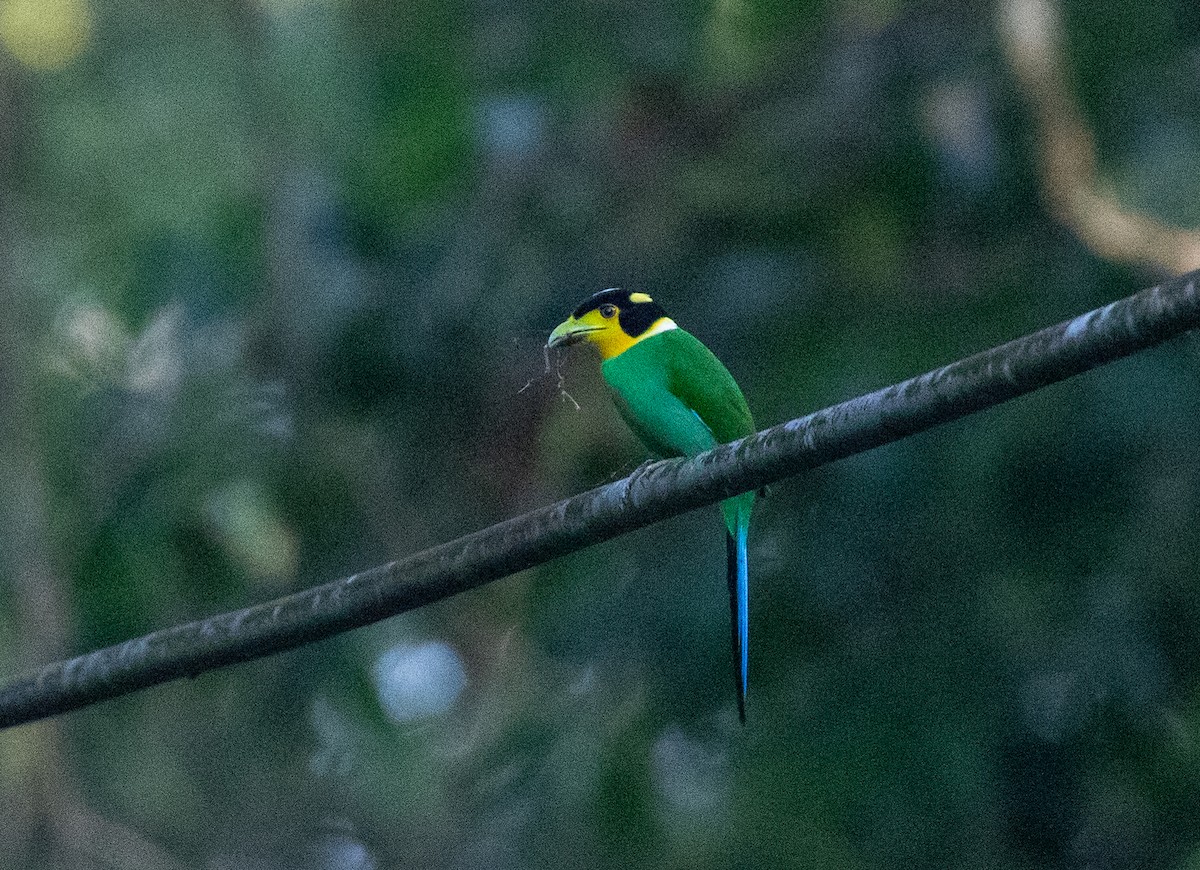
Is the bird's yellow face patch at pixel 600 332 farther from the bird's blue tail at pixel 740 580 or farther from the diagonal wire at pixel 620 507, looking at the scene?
the diagonal wire at pixel 620 507

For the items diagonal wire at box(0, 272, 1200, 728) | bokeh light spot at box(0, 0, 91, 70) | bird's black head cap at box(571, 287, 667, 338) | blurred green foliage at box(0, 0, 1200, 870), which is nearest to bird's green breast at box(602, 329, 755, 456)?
bird's black head cap at box(571, 287, 667, 338)

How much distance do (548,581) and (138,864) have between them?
2218 mm

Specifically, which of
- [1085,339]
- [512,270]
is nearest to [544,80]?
[512,270]

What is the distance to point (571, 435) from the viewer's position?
5.72 meters

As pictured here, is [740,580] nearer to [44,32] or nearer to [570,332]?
[570,332]

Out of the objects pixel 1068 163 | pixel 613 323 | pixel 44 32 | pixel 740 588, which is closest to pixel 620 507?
pixel 740 588

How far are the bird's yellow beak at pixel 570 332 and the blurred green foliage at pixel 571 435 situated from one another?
2.39ft

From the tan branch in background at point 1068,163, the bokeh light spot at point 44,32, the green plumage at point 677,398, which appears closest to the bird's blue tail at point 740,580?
the green plumage at point 677,398

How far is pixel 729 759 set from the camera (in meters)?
4.23

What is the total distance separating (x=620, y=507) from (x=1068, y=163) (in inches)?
119

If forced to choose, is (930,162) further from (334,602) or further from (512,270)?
(334,602)

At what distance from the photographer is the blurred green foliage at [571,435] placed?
14.6ft

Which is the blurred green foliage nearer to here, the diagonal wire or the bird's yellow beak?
the bird's yellow beak

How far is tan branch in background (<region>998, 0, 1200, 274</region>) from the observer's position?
4852 mm
